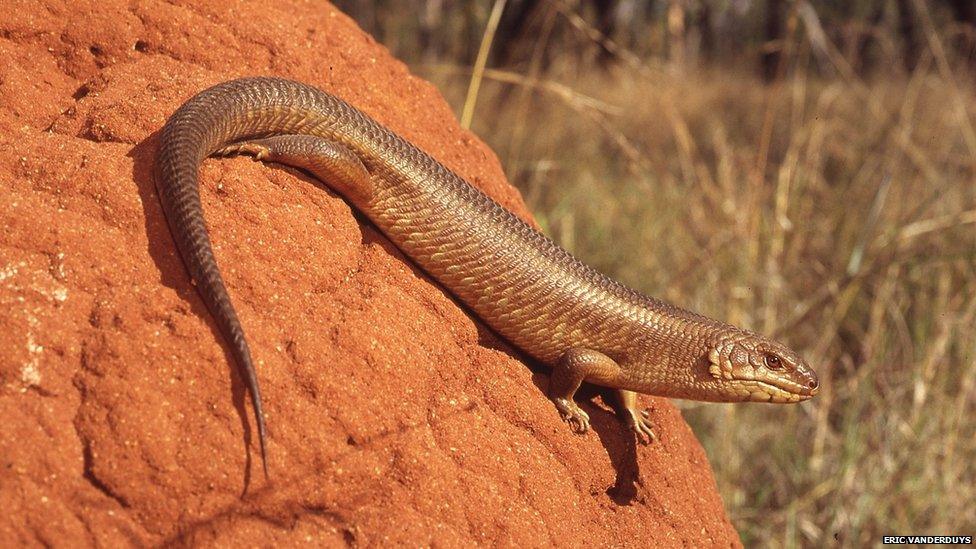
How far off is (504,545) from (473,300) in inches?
45.7

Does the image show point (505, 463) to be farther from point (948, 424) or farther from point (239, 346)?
point (948, 424)

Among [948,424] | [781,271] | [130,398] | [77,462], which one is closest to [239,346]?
[130,398]

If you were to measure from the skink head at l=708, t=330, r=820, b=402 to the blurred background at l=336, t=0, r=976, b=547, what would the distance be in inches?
76.0

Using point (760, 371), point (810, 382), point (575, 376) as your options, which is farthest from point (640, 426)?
point (810, 382)

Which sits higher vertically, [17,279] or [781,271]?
[17,279]

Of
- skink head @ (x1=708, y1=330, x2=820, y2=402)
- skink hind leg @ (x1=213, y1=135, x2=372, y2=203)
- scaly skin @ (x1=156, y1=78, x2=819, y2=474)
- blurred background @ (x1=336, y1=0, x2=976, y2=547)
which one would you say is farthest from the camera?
blurred background @ (x1=336, y1=0, x2=976, y2=547)

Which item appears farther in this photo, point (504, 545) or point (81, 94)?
point (81, 94)

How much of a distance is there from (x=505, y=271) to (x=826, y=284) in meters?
3.96

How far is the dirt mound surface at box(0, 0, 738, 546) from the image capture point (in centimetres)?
283

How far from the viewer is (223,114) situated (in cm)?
373

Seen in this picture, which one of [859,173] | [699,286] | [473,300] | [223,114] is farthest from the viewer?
[859,173]

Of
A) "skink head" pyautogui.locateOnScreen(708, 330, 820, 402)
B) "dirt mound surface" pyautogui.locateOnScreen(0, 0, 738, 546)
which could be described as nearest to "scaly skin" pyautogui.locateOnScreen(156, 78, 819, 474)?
"skink head" pyautogui.locateOnScreen(708, 330, 820, 402)

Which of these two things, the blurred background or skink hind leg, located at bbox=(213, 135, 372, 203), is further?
the blurred background

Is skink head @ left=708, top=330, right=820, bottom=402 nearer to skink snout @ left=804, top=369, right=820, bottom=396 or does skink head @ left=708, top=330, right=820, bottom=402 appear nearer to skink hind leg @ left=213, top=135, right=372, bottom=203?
skink snout @ left=804, top=369, right=820, bottom=396
